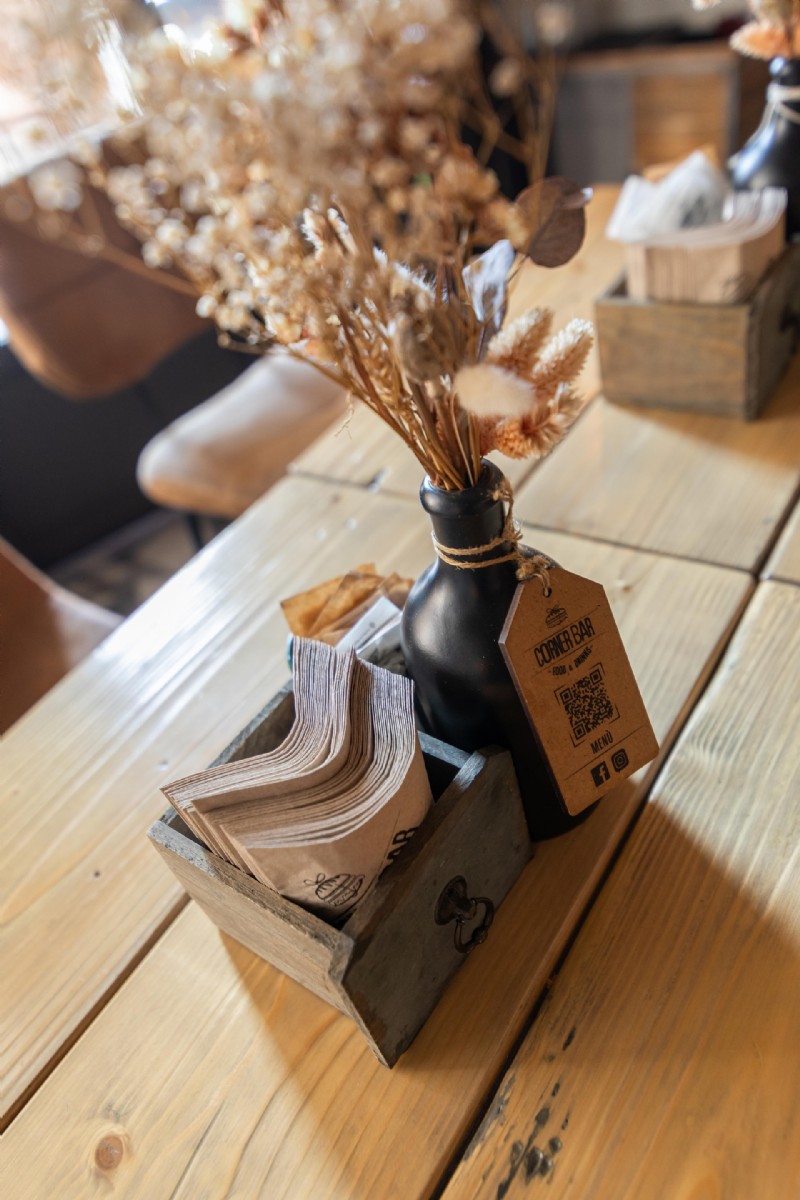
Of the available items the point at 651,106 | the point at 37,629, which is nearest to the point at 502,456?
the point at 37,629

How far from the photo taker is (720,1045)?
575mm

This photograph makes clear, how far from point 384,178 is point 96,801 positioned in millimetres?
670

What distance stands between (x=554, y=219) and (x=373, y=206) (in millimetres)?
166

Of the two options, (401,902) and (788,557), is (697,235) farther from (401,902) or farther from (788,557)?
(401,902)

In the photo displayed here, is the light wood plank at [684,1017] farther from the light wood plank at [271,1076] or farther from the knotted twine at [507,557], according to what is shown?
the knotted twine at [507,557]

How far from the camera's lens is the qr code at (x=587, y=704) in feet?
2.08

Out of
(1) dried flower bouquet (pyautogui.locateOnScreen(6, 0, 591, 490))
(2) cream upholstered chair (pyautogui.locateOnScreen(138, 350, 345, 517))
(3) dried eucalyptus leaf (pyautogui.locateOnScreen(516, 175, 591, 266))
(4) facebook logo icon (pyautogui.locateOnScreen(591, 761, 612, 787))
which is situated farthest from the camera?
(2) cream upholstered chair (pyautogui.locateOnScreen(138, 350, 345, 517))

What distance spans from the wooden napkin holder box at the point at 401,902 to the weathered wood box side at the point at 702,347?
26.5 inches

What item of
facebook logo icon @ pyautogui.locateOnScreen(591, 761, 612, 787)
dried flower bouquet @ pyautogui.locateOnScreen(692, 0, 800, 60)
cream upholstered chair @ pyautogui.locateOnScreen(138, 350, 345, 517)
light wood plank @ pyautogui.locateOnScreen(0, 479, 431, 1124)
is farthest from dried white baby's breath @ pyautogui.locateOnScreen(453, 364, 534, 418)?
cream upholstered chair @ pyautogui.locateOnScreen(138, 350, 345, 517)

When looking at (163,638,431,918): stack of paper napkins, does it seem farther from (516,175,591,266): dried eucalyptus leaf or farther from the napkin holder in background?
the napkin holder in background

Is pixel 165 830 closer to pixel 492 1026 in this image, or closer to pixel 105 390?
pixel 492 1026

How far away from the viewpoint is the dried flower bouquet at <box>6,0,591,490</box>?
0.37 meters

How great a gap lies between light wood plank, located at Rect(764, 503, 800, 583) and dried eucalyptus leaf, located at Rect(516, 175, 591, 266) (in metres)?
0.46

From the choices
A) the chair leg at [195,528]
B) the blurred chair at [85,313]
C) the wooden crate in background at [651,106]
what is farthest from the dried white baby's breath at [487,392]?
the wooden crate in background at [651,106]
